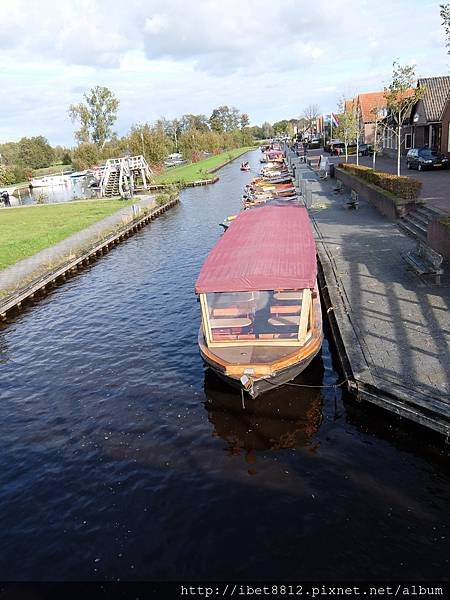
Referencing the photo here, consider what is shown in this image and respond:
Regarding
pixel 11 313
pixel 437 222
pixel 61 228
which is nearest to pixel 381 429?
pixel 437 222

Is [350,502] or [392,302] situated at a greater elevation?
[392,302]

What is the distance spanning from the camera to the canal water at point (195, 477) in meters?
8.23

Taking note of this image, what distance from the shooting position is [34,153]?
13125cm

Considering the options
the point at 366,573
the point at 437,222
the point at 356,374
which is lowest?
the point at 366,573

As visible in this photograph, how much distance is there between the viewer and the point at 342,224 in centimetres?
2789

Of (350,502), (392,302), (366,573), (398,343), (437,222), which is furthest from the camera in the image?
(437,222)

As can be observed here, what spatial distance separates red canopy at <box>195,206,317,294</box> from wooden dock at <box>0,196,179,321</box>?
997cm

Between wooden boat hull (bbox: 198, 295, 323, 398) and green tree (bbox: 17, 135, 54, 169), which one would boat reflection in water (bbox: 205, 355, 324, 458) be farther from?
green tree (bbox: 17, 135, 54, 169)

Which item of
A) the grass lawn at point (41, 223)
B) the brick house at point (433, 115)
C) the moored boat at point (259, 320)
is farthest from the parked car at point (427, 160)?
the moored boat at point (259, 320)

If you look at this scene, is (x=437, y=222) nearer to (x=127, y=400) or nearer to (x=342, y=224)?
(x=342, y=224)

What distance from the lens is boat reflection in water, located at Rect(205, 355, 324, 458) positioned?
11.3 meters

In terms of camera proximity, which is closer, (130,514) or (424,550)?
(424,550)

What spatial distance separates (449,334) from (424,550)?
6.39 metres

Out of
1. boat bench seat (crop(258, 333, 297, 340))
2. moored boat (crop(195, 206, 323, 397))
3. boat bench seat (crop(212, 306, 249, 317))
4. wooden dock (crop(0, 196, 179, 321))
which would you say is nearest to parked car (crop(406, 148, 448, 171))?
wooden dock (crop(0, 196, 179, 321))
